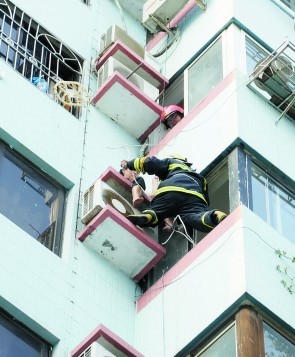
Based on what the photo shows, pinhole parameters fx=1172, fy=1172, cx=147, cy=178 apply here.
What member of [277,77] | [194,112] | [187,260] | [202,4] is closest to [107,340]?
[187,260]

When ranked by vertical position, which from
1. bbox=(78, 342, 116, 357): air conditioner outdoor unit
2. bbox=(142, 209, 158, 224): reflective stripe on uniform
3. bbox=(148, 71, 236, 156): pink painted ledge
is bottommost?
bbox=(78, 342, 116, 357): air conditioner outdoor unit

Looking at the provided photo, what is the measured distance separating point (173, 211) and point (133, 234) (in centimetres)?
54

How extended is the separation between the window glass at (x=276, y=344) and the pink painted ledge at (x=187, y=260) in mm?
1250

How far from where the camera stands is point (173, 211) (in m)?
13.0

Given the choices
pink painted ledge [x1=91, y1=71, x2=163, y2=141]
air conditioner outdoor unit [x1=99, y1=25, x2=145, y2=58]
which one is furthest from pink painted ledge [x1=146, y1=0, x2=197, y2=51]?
pink painted ledge [x1=91, y1=71, x2=163, y2=141]

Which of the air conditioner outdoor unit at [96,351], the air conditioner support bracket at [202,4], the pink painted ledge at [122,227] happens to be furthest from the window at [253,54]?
the air conditioner outdoor unit at [96,351]

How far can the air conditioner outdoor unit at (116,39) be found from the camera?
610 inches

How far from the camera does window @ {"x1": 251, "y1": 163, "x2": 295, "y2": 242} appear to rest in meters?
12.5

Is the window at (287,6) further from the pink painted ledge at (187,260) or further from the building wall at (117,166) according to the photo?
the pink painted ledge at (187,260)

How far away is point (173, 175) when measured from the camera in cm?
1314

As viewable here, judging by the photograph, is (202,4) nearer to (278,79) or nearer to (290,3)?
(290,3)

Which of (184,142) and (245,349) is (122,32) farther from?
(245,349)

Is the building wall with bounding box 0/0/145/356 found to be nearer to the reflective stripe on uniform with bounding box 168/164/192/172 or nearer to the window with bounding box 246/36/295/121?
the reflective stripe on uniform with bounding box 168/164/192/172

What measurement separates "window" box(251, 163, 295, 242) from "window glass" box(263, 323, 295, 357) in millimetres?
1611
